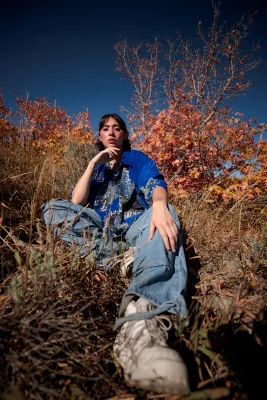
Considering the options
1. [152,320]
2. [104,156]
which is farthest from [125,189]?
[152,320]

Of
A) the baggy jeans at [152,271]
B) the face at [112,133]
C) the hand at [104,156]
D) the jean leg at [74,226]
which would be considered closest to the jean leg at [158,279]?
the baggy jeans at [152,271]

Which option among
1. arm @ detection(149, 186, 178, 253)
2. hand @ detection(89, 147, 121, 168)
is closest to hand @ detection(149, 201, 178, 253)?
arm @ detection(149, 186, 178, 253)

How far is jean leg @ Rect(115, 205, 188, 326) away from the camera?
3.19 ft

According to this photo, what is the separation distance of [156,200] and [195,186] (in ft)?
7.92

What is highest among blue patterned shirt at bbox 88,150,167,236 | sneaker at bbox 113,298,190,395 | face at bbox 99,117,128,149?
face at bbox 99,117,128,149

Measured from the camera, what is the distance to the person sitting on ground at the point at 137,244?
2.30 ft

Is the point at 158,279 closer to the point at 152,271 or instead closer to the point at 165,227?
the point at 152,271

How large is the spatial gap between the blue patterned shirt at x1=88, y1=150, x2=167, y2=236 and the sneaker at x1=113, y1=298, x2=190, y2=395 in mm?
916

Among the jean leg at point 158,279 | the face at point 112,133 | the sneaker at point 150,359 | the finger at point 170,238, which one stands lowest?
the sneaker at point 150,359

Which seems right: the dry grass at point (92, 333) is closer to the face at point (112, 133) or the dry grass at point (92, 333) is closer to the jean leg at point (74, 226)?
the jean leg at point (74, 226)

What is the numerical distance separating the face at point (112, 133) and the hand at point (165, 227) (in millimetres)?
1121

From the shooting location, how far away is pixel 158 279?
108 cm

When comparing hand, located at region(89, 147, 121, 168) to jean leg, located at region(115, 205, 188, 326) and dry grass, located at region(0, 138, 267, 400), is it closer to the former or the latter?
dry grass, located at region(0, 138, 267, 400)

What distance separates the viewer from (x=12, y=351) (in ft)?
2.06
